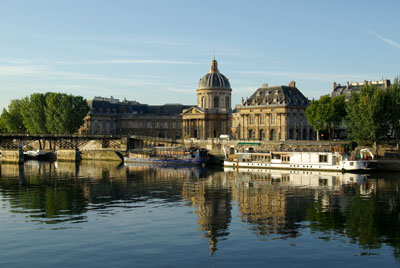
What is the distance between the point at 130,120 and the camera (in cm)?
18962

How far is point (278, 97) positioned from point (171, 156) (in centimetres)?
3293

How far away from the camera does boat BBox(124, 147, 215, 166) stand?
115500 millimetres

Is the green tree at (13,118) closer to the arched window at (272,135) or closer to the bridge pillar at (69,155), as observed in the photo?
the bridge pillar at (69,155)

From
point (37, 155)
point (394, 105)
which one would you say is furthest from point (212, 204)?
point (37, 155)

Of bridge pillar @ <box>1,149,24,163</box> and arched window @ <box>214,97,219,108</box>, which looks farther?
arched window @ <box>214,97,219,108</box>

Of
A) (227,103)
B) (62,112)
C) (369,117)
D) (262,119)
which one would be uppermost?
(227,103)

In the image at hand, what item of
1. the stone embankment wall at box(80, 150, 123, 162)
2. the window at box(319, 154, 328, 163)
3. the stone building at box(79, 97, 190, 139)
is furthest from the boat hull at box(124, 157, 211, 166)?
the stone building at box(79, 97, 190, 139)

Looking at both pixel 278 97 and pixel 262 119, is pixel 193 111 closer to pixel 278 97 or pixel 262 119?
pixel 262 119

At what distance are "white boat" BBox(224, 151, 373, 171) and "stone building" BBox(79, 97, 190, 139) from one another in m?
81.2

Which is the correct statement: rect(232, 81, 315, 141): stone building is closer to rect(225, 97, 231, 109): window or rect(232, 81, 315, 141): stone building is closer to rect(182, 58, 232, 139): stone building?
rect(182, 58, 232, 139): stone building

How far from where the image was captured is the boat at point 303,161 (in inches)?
3529

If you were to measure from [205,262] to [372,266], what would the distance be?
33.1 ft

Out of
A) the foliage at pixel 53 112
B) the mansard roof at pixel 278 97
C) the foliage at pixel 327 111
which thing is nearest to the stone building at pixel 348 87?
the mansard roof at pixel 278 97

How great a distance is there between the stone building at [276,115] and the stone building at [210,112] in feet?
83.7
